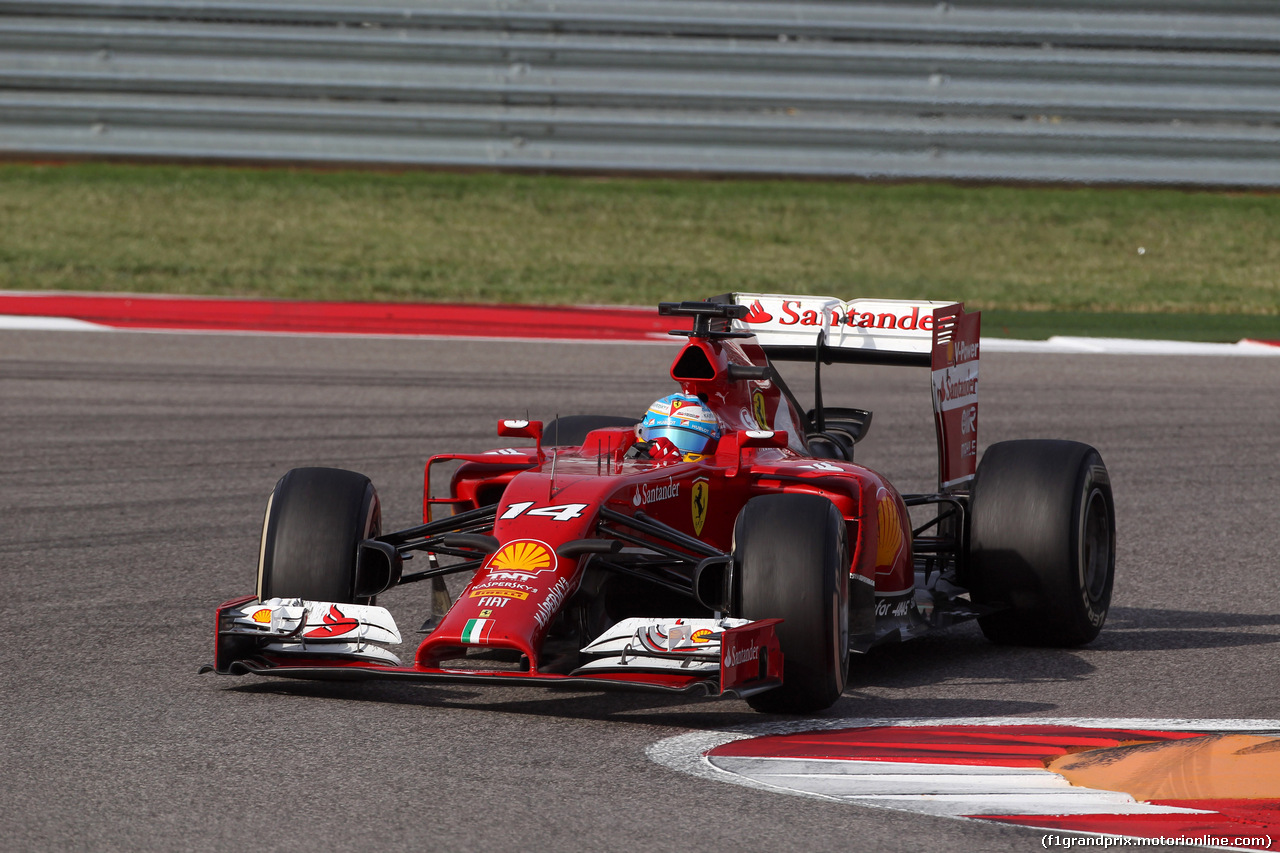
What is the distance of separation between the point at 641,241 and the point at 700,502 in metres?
14.3

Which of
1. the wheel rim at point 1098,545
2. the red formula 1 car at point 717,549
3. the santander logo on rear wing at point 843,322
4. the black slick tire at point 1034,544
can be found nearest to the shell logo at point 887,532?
the red formula 1 car at point 717,549

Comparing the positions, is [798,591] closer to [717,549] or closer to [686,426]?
[717,549]

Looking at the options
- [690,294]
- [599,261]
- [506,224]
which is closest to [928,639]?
[690,294]

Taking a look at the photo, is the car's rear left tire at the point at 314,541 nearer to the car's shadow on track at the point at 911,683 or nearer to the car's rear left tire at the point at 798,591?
the car's shadow on track at the point at 911,683

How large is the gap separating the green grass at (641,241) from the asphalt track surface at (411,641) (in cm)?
404

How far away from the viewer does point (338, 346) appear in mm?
15156

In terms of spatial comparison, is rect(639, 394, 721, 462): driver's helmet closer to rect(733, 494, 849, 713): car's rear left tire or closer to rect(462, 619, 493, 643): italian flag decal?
rect(733, 494, 849, 713): car's rear left tire

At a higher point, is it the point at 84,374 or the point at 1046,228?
the point at 1046,228

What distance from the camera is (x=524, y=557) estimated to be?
17.8 feet

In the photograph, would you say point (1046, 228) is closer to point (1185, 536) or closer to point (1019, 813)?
point (1185, 536)

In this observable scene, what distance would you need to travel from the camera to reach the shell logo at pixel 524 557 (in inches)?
212

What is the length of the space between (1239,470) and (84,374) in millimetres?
8279

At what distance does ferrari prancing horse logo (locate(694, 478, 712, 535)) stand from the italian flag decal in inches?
44.6

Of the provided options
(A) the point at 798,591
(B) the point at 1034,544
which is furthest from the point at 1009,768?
(B) the point at 1034,544
